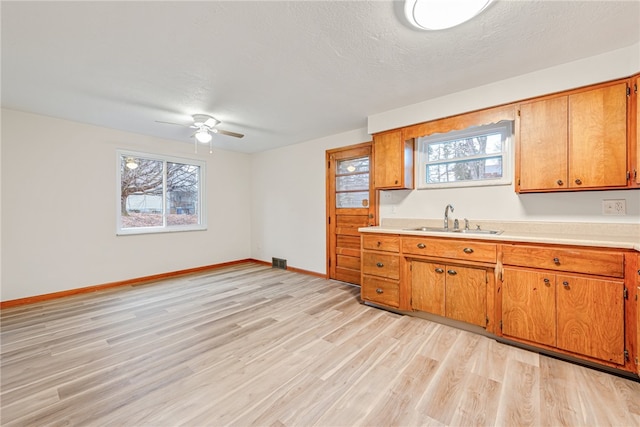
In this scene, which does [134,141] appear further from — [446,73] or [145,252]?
[446,73]

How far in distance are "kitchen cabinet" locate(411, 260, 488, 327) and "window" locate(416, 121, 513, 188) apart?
105cm

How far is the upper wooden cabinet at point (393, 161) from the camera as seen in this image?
326 cm

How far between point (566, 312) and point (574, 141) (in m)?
1.40

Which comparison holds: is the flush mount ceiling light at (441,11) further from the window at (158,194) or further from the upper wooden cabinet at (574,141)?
the window at (158,194)

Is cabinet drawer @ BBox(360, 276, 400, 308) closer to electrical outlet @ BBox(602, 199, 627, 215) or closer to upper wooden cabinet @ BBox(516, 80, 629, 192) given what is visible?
upper wooden cabinet @ BBox(516, 80, 629, 192)

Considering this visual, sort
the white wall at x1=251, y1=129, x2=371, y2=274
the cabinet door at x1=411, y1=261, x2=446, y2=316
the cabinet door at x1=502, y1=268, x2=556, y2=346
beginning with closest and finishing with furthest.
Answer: the cabinet door at x1=502, y1=268, x2=556, y2=346
the cabinet door at x1=411, y1=261, x2=446, y2=316
the white wall at x1=251, y1=129, x2=371, y2=274

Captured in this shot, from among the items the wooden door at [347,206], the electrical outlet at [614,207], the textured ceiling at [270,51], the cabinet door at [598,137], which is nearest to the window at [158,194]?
the textured ceiling at [270,51]

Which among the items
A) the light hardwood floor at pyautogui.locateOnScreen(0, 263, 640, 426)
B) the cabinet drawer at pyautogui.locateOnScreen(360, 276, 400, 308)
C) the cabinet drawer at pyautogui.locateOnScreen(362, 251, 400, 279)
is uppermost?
the cabinet drawer at pyautogui.locateOnScreen(362, 251, 400, 279)

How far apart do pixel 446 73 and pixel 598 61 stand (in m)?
1.13

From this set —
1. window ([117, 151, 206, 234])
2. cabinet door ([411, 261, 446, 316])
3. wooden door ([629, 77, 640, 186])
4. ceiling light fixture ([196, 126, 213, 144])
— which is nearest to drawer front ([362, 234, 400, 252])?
cabinet door ([411, 261, 446, 316])

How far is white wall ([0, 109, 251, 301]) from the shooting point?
3.32m

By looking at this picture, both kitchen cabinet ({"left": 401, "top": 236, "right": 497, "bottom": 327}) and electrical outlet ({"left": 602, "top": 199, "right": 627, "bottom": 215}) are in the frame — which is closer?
electrical outlet ({"left": 602, "top": 199, "right": 627, "bottom": 215})

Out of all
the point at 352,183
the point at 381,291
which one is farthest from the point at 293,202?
the point at 381,291

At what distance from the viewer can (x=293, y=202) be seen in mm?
5082
